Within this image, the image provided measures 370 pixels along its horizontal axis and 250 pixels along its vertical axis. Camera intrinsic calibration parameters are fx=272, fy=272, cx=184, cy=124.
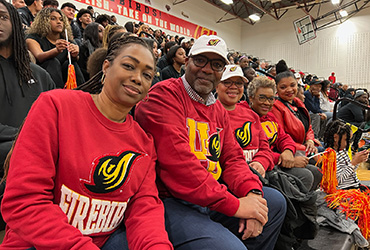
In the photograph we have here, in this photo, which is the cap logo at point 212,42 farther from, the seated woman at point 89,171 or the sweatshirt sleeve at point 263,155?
the sweatshirt sleeve at point 263,155

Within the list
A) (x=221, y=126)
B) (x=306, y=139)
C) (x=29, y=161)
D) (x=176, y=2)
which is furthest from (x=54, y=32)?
(x=176, y=2)

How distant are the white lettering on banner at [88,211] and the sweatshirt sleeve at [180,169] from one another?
305mm

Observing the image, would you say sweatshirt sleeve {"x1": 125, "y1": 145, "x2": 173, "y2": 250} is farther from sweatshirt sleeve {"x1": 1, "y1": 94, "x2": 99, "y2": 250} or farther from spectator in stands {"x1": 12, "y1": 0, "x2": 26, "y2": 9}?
spectator in stands {"x1": 12, "y1": 0, "x2": 26, "y2": 9}

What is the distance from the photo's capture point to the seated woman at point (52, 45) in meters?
2.28

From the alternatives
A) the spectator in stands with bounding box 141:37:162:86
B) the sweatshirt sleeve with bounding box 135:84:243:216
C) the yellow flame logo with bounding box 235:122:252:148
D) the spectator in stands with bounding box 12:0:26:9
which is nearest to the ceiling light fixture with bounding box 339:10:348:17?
the spectator in stands with bounding box 141:37:162:86

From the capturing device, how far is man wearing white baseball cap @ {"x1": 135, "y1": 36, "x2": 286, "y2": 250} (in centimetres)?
119

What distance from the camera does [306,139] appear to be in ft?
Result: 9.23

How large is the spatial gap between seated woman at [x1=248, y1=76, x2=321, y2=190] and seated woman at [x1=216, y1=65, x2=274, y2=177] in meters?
0.20

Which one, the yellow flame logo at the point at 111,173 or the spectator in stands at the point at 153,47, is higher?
the spectator in stands at the point at 153,47

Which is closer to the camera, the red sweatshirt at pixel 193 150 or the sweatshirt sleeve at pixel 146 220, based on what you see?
the sweatshirt sleeve at pixel 146 220

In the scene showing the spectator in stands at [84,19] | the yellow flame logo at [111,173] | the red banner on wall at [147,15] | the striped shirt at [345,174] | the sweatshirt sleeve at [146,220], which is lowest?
the striped shirt at [345,174]

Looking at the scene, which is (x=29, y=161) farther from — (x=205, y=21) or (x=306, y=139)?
(x=205, y=21)

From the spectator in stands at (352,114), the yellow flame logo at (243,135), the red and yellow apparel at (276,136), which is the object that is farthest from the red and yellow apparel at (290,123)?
the spectator in stands at (352,114)

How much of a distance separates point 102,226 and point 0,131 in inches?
31.6
